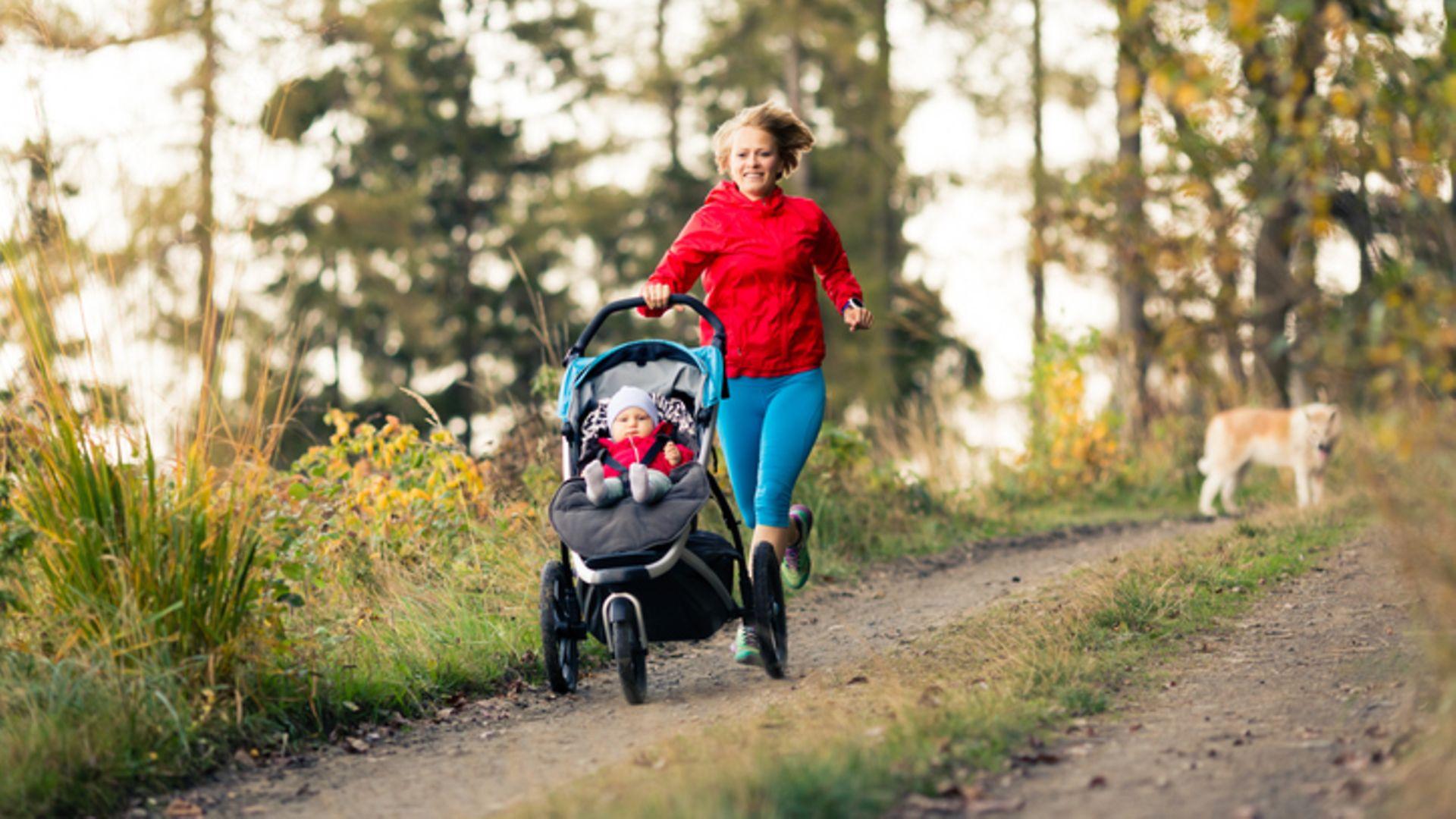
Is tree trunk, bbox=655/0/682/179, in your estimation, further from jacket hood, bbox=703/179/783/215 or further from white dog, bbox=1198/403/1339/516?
jacket hood, bbox=703/179/783/215

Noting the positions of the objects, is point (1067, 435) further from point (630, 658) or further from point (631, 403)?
point (630, 658)

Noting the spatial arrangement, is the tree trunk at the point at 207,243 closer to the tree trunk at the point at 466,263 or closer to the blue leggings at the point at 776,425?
the blue leggings at the point at 776,425

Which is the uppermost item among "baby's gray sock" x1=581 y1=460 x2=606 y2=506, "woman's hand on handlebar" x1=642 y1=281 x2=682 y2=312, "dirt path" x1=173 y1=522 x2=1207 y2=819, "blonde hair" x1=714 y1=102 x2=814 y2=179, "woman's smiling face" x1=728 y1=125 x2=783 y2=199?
"blonde hair" x1=714 y1=102 x2=814 y2=179

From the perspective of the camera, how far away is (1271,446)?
39.3 feet

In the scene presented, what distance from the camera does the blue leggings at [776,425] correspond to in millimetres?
5703

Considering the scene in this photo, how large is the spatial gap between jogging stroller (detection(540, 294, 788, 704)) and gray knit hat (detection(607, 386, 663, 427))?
13 cm

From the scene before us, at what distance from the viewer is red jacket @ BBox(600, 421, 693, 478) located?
213 inches

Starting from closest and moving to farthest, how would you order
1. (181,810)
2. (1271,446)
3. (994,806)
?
(994,806)
(181,810)
(1271,446)

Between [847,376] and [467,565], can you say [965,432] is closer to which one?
[467,565]

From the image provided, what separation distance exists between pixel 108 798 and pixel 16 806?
0.26 m

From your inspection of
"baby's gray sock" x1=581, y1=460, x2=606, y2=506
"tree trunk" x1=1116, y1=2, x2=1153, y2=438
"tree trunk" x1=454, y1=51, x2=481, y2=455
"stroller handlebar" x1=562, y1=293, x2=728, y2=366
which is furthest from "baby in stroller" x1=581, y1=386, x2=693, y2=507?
"tree trunk" x1=454, y1=51, x2=481, y2=455

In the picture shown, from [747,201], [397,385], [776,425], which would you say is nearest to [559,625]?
[776,425]

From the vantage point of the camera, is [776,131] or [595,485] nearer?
[595,485]

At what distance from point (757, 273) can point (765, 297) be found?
10 centimetres
